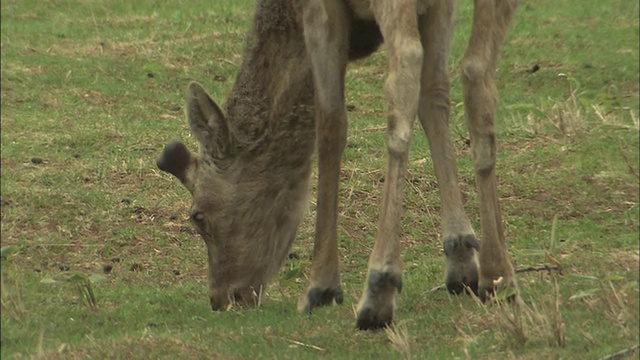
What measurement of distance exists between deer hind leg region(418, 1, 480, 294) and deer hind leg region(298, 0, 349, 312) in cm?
44

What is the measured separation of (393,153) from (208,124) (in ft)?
6.34

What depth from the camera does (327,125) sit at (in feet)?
24.7

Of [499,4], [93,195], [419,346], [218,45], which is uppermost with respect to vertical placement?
[218,45]

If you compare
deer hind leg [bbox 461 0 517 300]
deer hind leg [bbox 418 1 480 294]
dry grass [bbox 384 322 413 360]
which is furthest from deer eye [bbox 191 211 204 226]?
dry grass [bbox 384 322 413 360]

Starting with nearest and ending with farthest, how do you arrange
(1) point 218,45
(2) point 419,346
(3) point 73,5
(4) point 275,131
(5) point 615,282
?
(2) point 419,346
(5) point 615,282
(4) point 275,131
(1) point 218,45
(3) point 73,5

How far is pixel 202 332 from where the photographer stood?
6613mm

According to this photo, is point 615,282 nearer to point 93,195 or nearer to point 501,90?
point 93,195

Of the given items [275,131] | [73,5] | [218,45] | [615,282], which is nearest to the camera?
[615,282]

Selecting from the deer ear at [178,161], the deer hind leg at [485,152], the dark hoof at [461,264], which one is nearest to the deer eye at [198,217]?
the deer ear at [178,161]

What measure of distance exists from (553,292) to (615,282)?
0.29m

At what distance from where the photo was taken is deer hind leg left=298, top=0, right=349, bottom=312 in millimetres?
7496

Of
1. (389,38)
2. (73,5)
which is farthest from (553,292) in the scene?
(73,5)

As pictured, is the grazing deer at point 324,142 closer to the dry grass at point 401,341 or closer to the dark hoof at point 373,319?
the dark hoof at point 373,319

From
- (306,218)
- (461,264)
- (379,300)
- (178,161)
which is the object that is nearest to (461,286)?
(461,264)
